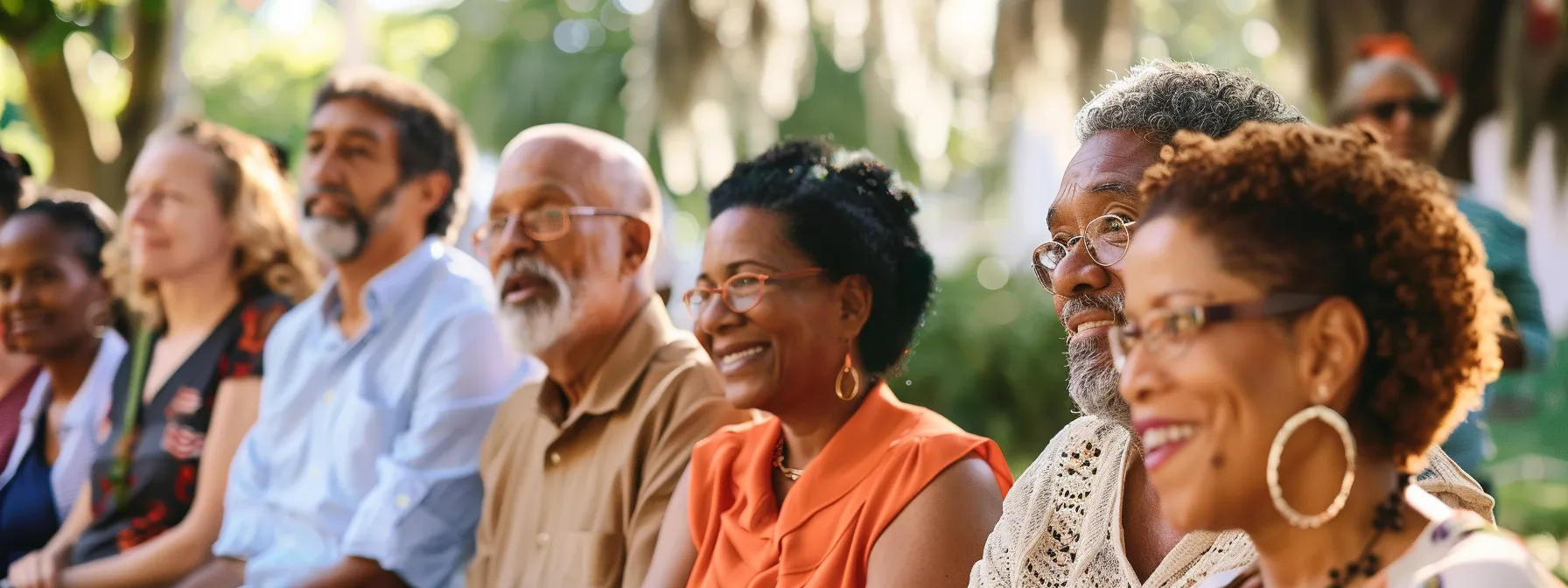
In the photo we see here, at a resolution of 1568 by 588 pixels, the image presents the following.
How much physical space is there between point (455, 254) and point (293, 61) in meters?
17.3

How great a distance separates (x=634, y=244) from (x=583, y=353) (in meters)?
0.34

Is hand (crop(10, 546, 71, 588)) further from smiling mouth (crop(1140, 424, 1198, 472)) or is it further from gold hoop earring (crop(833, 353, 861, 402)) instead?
smiling mouth (crop(1140, 424, 1198, 472))

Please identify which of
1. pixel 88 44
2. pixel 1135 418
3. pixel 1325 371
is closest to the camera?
pixel 1325 371

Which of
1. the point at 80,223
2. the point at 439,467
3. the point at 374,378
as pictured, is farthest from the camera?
the point at 80,223

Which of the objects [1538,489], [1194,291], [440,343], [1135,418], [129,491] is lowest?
[1538,489]

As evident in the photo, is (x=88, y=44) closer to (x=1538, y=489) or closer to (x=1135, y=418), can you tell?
(x=1135, y=418)

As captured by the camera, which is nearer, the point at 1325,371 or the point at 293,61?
the point at 1325,371

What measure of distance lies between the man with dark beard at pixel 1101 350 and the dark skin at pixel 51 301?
4.21 metres

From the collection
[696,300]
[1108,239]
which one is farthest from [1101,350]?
[696,300]

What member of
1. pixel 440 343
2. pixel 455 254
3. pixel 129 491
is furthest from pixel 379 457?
pixel 129 491

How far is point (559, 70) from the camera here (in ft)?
61.7

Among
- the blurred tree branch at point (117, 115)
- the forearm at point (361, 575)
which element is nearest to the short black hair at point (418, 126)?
the forearm at point (361, 575)

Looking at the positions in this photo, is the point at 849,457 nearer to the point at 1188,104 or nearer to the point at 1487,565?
the point at 1188,104

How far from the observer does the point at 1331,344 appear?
180 centimetres
